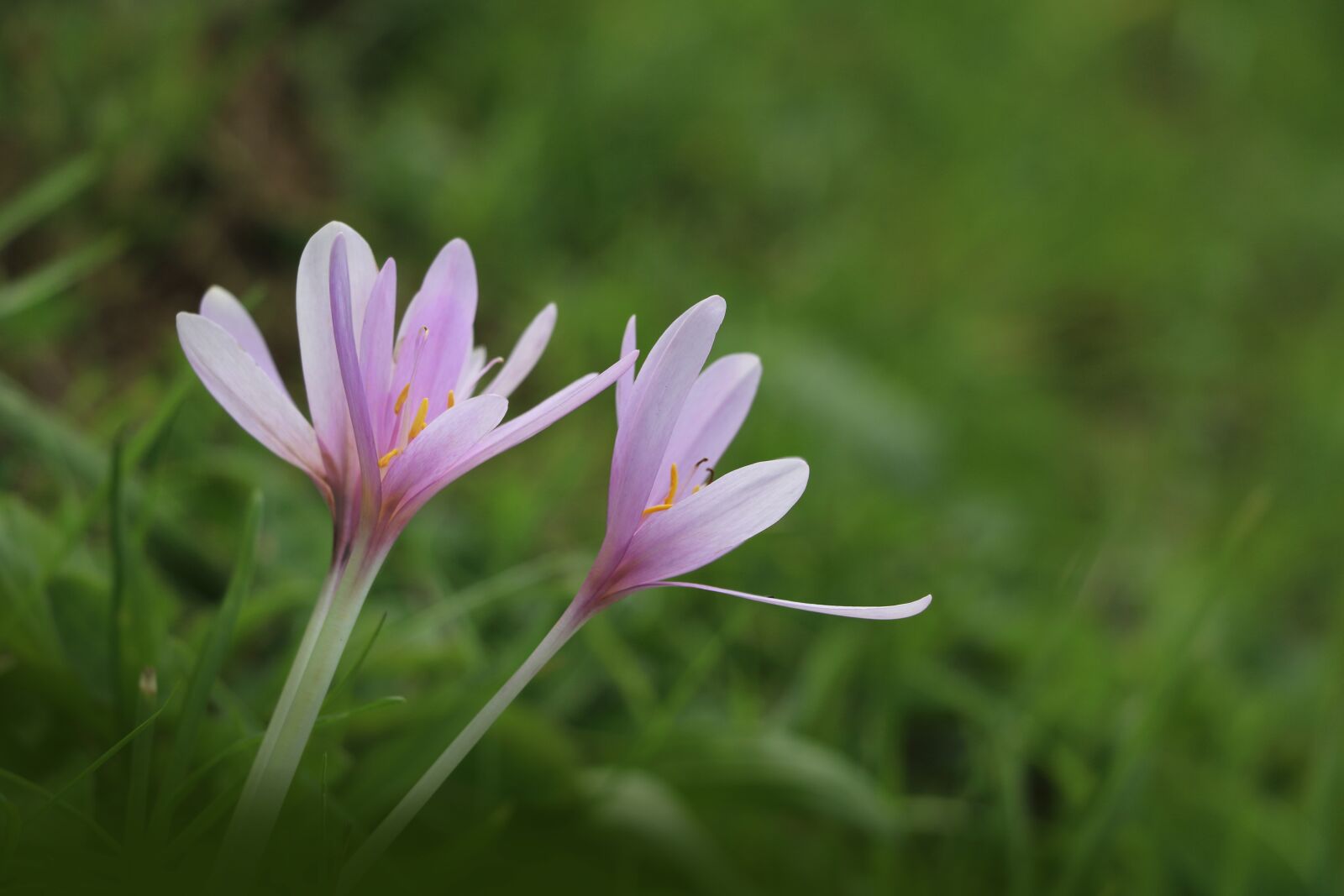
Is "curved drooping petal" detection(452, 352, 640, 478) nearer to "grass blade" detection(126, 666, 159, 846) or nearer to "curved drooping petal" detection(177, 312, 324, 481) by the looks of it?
"curved drooping petal" detection(177, 312, 324, 481)

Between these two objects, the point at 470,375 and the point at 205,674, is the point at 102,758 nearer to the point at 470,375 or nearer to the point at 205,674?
the point at 205,674

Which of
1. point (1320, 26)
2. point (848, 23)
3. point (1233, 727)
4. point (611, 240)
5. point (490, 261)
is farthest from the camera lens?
point (1320, 26)

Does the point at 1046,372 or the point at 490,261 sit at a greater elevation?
the point at 1046,372

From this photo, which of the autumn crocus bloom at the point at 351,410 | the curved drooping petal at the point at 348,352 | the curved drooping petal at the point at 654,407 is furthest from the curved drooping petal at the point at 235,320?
the curved drooping petal at the point at 654,407

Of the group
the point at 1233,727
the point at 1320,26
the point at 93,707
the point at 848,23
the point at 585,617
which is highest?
the point at 1320,26

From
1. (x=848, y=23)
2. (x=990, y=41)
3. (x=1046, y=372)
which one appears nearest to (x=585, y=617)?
(x=1046, y=372)

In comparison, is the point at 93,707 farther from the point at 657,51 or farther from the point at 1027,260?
the point at 1027,260

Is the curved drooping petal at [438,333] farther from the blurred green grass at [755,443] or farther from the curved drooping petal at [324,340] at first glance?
the blurred green grass at [755,443]

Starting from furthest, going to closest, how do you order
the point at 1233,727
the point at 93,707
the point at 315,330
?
the point at 1233,727 → the point at 93,707 → the point at 315,330

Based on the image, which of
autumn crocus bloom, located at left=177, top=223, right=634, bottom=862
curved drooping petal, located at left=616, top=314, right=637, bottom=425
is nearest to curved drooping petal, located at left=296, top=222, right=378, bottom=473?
autumn crocus bloom, located at left=177, top=223, right=634, bottom=862
